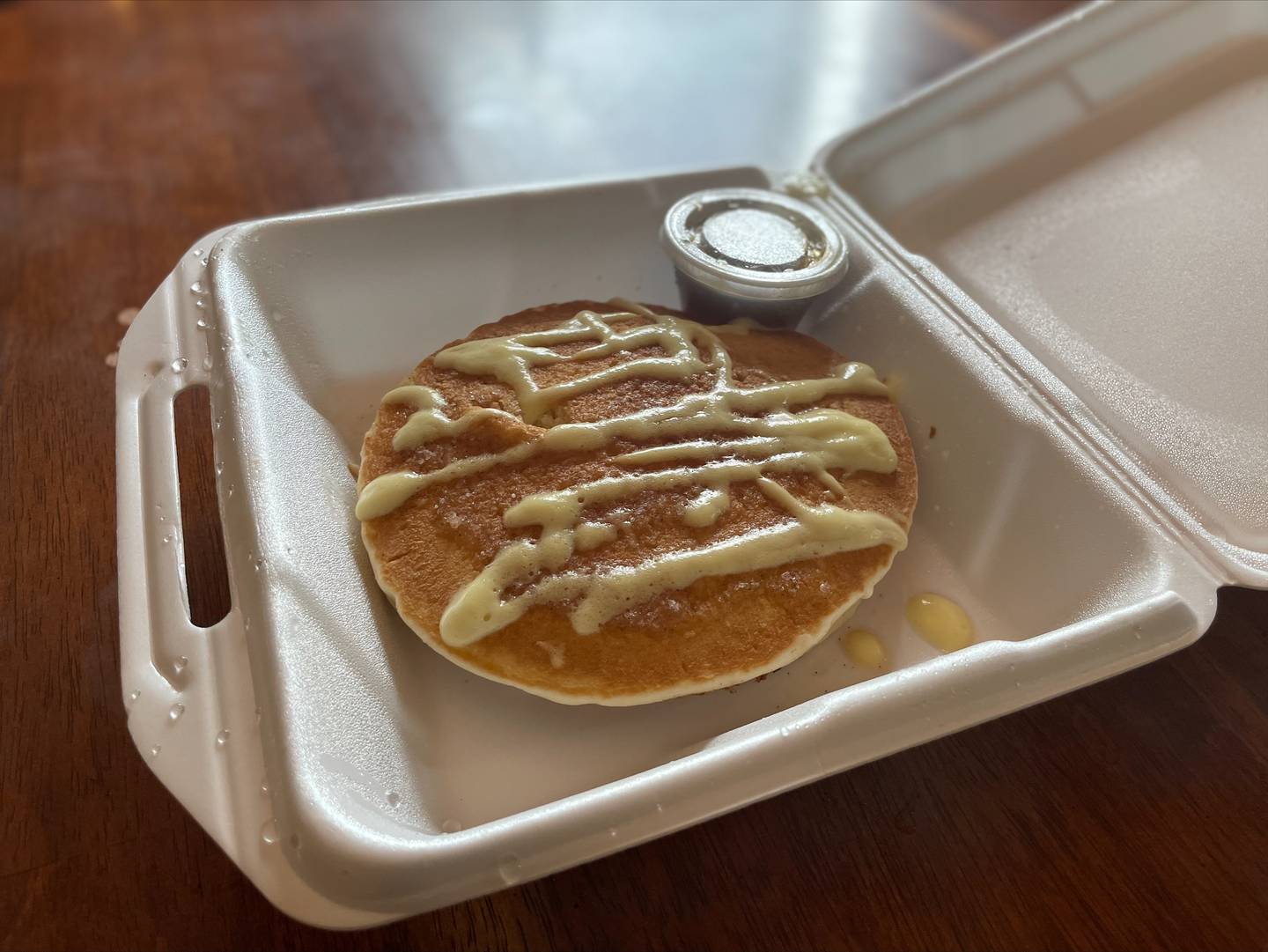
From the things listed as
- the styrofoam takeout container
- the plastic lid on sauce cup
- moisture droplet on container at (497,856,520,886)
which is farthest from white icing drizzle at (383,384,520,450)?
moisture droplet on container at (497,856,520,886)

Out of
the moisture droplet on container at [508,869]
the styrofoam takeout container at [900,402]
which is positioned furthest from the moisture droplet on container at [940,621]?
the moisture droplet on container at [508,869]

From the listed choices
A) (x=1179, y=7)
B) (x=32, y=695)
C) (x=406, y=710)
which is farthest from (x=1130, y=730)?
(x=1179, y=7)

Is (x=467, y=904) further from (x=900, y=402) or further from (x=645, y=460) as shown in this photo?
(x=900, y=402)

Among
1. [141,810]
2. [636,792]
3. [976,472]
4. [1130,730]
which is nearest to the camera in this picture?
[636,792]

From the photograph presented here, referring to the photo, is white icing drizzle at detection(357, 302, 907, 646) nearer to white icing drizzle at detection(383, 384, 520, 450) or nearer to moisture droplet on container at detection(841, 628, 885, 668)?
white icing drizzle at detection(383, 384, 520, 450)

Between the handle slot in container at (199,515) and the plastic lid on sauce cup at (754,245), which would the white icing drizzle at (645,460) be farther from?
the handle slot in container at (199,515)

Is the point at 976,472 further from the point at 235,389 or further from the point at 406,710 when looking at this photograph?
the point at 235,389

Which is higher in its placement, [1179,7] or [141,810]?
[1179,7]
